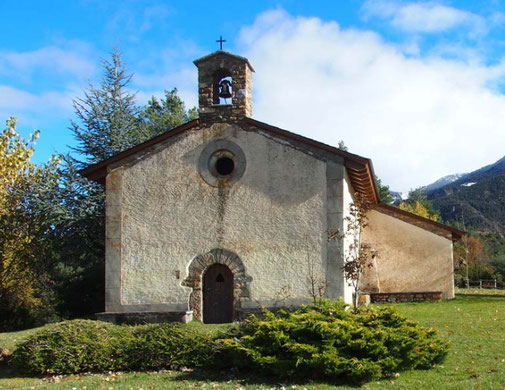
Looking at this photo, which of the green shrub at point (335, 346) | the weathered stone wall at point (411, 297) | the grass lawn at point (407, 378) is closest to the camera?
the grass lawn at point (407, 378)

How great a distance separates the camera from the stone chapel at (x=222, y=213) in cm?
1408

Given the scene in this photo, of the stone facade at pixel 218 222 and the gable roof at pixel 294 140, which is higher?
the gable roof at pixel 294 140

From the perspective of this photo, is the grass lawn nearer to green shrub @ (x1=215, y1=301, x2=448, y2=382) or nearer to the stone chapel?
green shrub @ (x1=215, y1=301, x2=448, y2=382)

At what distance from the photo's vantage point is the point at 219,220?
14664 mm

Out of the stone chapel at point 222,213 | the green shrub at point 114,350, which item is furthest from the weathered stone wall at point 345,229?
the green shrub at point 114,350

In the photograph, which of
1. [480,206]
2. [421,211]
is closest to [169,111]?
[421,211]

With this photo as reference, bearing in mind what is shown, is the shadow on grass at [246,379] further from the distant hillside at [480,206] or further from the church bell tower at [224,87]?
the distant hillside at [480,206]

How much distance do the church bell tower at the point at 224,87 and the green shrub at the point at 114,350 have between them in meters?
6.77

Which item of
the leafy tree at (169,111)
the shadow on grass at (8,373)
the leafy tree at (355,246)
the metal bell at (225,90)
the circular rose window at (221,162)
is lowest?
the shadow on grass at (8,373)

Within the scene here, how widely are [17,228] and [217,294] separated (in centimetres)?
930

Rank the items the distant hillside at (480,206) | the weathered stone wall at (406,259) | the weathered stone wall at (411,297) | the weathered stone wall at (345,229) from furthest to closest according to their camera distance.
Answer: the distant hillside at (480,206) → the weathered stone wall at (406,259) → the weathered stone wall at (411,297) → the weathered stone wall at (345,229)

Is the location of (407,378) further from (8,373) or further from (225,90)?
(225,90)

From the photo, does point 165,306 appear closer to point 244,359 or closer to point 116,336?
point 116,336

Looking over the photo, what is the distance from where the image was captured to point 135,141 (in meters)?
22.8
